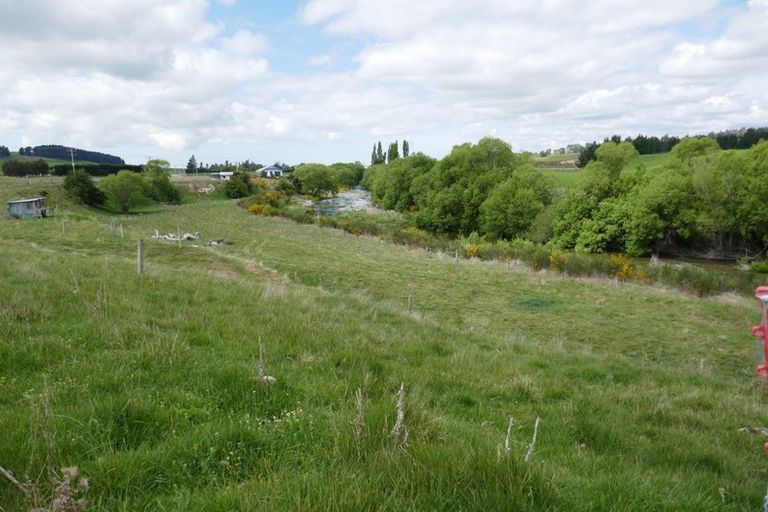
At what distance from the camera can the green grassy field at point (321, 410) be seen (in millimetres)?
2904

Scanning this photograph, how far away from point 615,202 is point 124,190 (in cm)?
6353

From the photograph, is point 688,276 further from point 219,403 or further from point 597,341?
point 219,403

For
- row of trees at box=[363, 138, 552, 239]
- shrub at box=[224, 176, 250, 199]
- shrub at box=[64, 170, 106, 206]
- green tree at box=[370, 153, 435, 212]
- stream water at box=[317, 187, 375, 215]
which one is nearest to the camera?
shrub at box=[64, 170, 106, 206]

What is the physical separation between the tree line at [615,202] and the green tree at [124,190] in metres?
40.8

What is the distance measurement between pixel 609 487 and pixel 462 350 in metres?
5.75

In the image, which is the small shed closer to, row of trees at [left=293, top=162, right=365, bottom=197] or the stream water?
the stream water

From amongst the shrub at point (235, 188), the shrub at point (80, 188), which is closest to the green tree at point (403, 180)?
the shrub at point (235, 188)

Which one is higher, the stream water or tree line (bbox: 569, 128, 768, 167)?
tree line (bbox: 569, 128, 768, 167)

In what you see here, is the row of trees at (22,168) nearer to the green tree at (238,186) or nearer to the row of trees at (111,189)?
the row of trees at (111,189)

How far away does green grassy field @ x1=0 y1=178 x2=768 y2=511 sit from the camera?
2.90m

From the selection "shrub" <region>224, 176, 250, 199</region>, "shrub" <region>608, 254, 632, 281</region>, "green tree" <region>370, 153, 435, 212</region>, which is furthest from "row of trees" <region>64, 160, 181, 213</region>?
"shrub" <region>608, 254, 632, 281</region>

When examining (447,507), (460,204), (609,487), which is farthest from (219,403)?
(460,204)

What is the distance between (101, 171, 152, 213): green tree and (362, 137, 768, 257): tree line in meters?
40.8

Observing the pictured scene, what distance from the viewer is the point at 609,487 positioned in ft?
11.0
